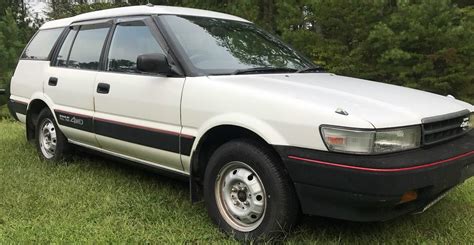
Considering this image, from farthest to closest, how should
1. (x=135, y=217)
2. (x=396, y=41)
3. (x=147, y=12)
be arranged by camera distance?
(x=396, y=41), (x=147, y=12), (x=135, y=217)

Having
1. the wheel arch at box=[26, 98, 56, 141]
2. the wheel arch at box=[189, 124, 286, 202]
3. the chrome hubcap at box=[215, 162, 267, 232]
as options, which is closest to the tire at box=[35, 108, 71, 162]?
the wheel arch at box=[26, 98, 56, 141]

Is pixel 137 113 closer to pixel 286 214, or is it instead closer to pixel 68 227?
pixel 68 227

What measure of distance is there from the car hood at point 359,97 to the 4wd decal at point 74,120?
1.69m

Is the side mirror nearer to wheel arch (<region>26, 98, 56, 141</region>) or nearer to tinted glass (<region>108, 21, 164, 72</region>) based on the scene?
tinted glass (<region>108, 21, 164, 72</region>)

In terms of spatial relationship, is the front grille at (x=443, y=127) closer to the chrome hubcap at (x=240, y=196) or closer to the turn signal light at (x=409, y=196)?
the turn signal light at (x=409, y=196)

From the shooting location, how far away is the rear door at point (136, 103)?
12.5 feet

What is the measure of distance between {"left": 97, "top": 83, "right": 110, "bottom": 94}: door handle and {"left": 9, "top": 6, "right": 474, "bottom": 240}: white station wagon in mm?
10

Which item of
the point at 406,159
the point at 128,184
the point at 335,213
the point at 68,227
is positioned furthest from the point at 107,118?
the point at 406,159

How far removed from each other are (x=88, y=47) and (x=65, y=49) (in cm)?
53

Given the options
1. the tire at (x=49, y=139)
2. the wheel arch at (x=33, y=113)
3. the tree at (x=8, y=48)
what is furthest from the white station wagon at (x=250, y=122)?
the tree at (x=8, y=48)

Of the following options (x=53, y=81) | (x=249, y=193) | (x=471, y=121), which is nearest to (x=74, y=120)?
(x=53, y=81)

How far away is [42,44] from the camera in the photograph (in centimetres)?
585

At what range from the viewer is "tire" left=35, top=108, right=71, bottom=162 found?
535 cm

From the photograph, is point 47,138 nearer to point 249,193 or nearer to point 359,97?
point 249,193
